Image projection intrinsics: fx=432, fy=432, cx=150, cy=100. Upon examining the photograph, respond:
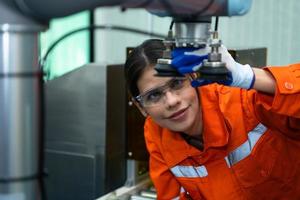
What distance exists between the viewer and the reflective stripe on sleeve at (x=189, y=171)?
1.24 meters

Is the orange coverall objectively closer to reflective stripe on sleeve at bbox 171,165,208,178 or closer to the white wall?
reflective stripe on sleeve at bbox 171,165,208,178

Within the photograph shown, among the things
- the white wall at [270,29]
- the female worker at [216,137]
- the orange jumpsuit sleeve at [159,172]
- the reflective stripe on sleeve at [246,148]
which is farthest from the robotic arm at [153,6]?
the white wall at [270,29]

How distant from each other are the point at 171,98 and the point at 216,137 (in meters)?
0.17

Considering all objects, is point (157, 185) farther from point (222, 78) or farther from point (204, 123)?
point (222, 78)

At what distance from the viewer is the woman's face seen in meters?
1.12

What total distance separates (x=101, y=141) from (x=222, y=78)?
820 millimetres

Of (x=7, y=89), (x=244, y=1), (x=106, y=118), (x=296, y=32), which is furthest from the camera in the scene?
(x=296, y=32)

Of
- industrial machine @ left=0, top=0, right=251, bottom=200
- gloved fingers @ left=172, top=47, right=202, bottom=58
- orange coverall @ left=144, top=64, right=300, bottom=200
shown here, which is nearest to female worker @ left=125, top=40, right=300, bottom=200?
orange coverall @ left=144, top=64, right=300, bottom=200

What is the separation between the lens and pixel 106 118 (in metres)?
1.43

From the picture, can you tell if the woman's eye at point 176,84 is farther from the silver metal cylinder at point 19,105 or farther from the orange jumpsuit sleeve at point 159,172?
the silver metal cylinder at point 19,105

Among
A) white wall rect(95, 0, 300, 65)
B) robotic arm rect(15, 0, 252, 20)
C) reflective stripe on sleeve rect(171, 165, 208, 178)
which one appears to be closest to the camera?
robotic arm rect(15, 0, 252, 20)

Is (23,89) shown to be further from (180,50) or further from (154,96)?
(154,96)

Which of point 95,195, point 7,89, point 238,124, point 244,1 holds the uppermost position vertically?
point 244,1

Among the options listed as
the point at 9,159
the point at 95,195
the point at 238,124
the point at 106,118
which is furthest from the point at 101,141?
the point at 9,159
